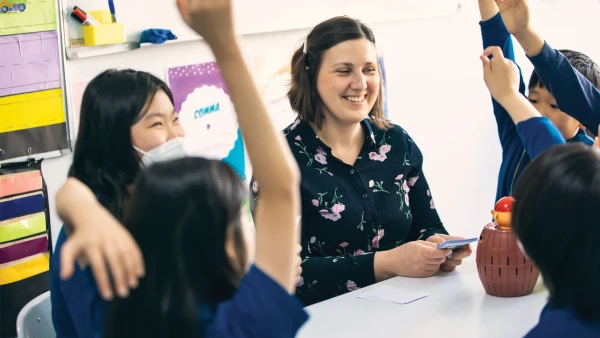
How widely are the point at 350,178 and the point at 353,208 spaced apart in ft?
0.34

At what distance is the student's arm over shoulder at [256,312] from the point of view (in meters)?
1.05

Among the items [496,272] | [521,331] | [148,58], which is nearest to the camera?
[521,331]

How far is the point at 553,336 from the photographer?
1.13m

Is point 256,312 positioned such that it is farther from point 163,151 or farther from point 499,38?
point 499,38

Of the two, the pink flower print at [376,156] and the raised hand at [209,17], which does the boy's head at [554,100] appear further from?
the raised hand at [209,17]

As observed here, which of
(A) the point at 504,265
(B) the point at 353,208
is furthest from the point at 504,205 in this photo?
(B) the point at 353,208

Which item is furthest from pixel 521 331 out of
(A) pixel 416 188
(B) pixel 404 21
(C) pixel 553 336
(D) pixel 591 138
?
(B) pixel 404 21

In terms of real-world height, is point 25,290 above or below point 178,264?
below

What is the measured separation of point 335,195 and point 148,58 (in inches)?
37.6

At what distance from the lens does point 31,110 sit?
7.82 ft

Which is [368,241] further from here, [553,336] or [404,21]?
[404,21]

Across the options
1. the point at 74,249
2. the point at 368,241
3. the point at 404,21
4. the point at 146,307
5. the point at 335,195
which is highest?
the point at 404,21

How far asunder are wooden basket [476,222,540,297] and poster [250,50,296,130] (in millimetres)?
1391

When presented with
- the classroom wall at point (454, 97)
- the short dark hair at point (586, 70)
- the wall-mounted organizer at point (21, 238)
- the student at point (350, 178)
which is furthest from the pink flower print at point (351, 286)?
the classroom wall at point (454, 97)
